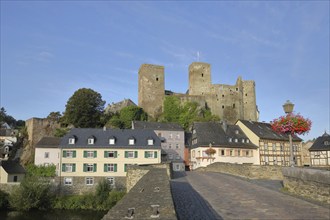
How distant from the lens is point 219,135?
46500 millimetres

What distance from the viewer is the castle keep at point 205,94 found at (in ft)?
221

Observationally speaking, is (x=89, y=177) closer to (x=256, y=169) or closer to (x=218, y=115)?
(x=256, y=169)

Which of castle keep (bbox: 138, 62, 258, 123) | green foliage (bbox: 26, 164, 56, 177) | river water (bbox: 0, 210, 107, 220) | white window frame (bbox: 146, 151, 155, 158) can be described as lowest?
river water (bbox: 0, 210, 107, 220)

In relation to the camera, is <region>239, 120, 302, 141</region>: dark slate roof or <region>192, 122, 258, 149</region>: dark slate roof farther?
<region>239, 120, 302, 141</region>: dark slate roof

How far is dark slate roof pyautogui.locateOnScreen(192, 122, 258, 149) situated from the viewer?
1772 inches

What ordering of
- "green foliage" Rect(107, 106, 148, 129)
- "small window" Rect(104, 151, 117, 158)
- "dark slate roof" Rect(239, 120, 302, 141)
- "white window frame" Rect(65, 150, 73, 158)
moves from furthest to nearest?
1. "green foliage" Rect(107, 106, 148, 129)
2. "dark slate roof" Rect(239, 120, 302, 141)
3. "small window" Rect(104, 151, 117, 158)
4. "white window frame" Rect(65, 150, 73, 158)

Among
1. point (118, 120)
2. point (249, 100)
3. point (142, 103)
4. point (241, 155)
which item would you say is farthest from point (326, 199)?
point (249, 100)

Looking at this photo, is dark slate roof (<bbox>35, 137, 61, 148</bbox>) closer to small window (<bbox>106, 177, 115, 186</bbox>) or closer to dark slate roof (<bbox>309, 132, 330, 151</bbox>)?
small window (<bbox>106, 177, 115, 186</bbox>)

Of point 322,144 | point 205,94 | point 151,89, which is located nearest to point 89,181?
point 322,144

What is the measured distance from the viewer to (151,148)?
133 feet

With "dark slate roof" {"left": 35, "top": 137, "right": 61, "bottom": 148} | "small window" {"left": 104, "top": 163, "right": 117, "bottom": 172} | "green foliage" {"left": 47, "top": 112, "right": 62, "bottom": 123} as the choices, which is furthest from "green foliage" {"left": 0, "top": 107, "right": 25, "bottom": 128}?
"small window" {"left": 104, "top": 163, "right": 117, "bottom": 172}

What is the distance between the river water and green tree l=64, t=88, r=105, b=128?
23.3m

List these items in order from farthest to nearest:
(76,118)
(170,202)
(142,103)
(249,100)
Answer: (249,100)
(142,103)
(76,118)
(170,202)

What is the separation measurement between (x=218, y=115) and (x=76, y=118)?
3053 centimetres
